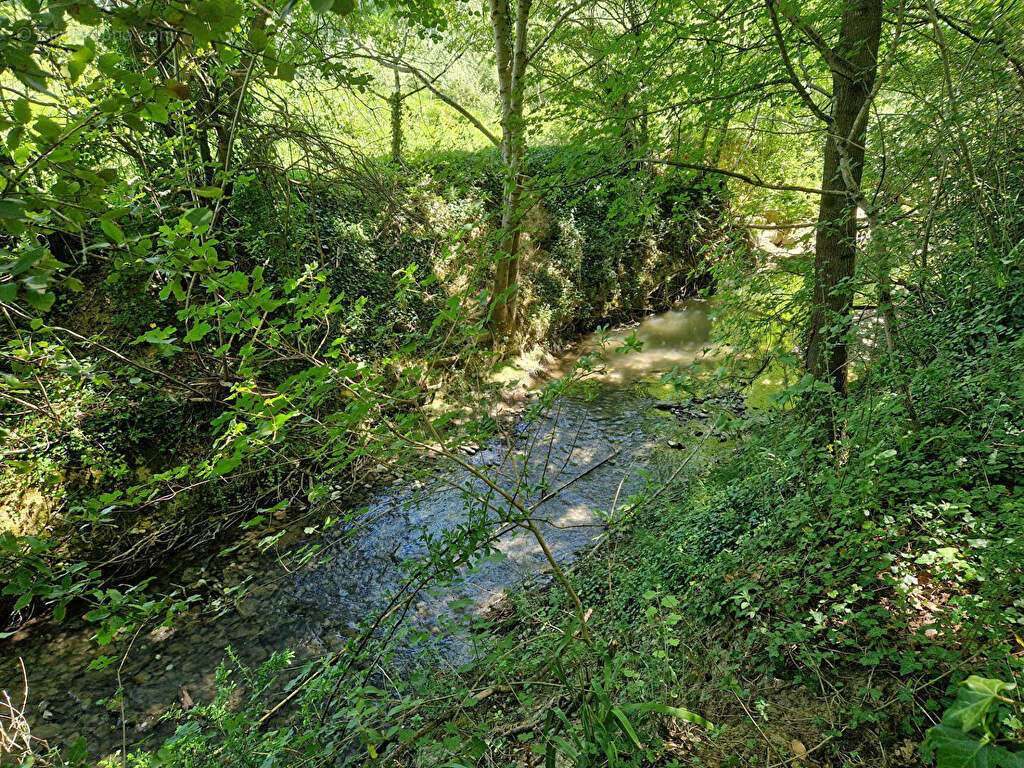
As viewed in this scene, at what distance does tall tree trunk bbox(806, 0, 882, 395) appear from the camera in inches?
118

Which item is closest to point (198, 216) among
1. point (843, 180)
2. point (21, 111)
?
point (21, 111)

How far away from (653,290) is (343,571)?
10.0m

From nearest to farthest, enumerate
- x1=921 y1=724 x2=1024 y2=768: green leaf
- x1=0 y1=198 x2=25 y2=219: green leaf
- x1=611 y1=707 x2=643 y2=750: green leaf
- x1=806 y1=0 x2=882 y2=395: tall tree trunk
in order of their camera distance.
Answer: x1=0 y1=198 x2=25 y2=219: green leaf
x1=921 y1=724 x2=1024 y2=768: green leaf
x1=611 y1=707 x2=643 y2=750: green leaf
x1=806 y1=0 x2=882 y2=395: tall tree trunk

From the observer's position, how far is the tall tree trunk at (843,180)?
9.80ft

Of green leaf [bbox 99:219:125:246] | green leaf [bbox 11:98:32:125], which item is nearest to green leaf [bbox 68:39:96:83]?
green leaf [bbox 11:98:32:125]

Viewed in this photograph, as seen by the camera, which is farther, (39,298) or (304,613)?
(304,613)

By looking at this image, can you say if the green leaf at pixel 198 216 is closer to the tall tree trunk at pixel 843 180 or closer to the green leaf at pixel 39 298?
the green leaf at pixel 39 298

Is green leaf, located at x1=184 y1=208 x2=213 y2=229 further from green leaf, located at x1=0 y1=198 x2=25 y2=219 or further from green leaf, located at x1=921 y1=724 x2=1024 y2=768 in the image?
green leaf, located at x1=921 y1=724 x2=1024 y2=768

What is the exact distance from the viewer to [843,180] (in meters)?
3.34

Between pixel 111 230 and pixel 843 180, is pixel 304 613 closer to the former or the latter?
pixel 111 230

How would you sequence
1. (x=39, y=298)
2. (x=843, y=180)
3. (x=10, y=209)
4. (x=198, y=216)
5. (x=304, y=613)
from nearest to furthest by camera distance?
(x=10, y=209) → (x=39, y=298) → (x=198, y=216) → (x=843, y=180) → (x=304, y=613)

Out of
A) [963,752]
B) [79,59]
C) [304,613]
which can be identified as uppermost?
[79,59]

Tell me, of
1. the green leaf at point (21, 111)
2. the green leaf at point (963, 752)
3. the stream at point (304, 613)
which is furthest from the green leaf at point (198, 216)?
the green leaf at point (963, 752)

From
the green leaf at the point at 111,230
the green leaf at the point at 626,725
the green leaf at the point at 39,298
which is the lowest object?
the green leaf at the point at 626,725
